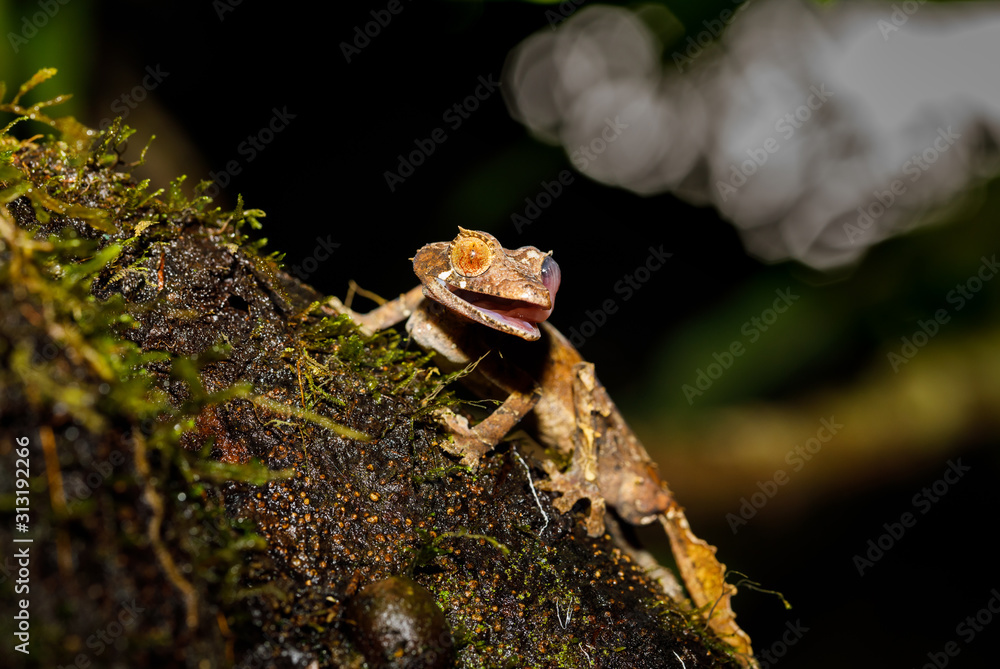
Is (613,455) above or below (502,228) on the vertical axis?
below

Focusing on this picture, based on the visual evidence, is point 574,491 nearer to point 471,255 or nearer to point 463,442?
point 463,442

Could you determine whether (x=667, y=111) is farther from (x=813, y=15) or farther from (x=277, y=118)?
(x=277, y=118)

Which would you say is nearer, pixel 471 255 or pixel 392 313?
pixel 471 255

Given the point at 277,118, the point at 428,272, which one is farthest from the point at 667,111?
the point at 428,272

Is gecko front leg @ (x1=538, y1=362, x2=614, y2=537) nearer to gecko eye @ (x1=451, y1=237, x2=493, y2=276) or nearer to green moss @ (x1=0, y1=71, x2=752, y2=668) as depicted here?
green moss @ (x1=0, y1=71, x2=752, y2=668)

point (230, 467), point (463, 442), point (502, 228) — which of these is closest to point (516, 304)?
point (463, 442)

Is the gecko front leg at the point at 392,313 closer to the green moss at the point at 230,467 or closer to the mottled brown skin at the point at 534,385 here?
the mottled brown skin at the point at 534,385
